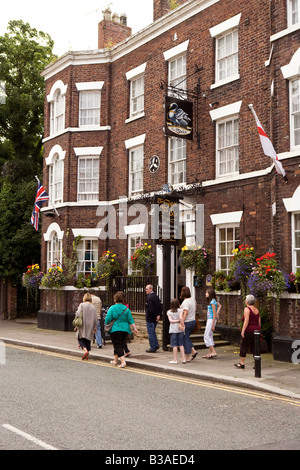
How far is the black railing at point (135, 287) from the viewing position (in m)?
17.0

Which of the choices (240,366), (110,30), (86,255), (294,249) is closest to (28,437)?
(240,366)

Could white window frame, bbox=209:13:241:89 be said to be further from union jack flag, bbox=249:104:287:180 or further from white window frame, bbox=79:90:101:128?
white window frame, bbox=79:90:101:128

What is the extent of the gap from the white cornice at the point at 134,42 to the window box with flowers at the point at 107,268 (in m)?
8.01

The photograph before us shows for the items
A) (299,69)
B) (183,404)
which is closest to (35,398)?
(183,404)

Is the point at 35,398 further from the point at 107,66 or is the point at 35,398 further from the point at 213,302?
the point at 107,66

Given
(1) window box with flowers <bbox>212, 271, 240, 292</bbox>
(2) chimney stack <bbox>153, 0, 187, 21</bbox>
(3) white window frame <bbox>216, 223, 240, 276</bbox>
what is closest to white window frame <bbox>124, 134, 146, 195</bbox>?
(3) white window frame <bbox>216, 223, 240, 276</bbox>

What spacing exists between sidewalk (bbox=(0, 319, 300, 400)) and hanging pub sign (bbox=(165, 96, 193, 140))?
6.49 meters

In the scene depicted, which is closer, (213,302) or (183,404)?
(183,404)

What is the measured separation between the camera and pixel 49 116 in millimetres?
23297

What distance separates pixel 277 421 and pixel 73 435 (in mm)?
2782

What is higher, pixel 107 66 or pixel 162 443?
pixel 107 66

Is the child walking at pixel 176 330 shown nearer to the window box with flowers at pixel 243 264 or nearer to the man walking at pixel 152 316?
the man walking at pixel 152 316

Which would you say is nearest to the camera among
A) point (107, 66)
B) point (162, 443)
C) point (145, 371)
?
point (162, 443)
